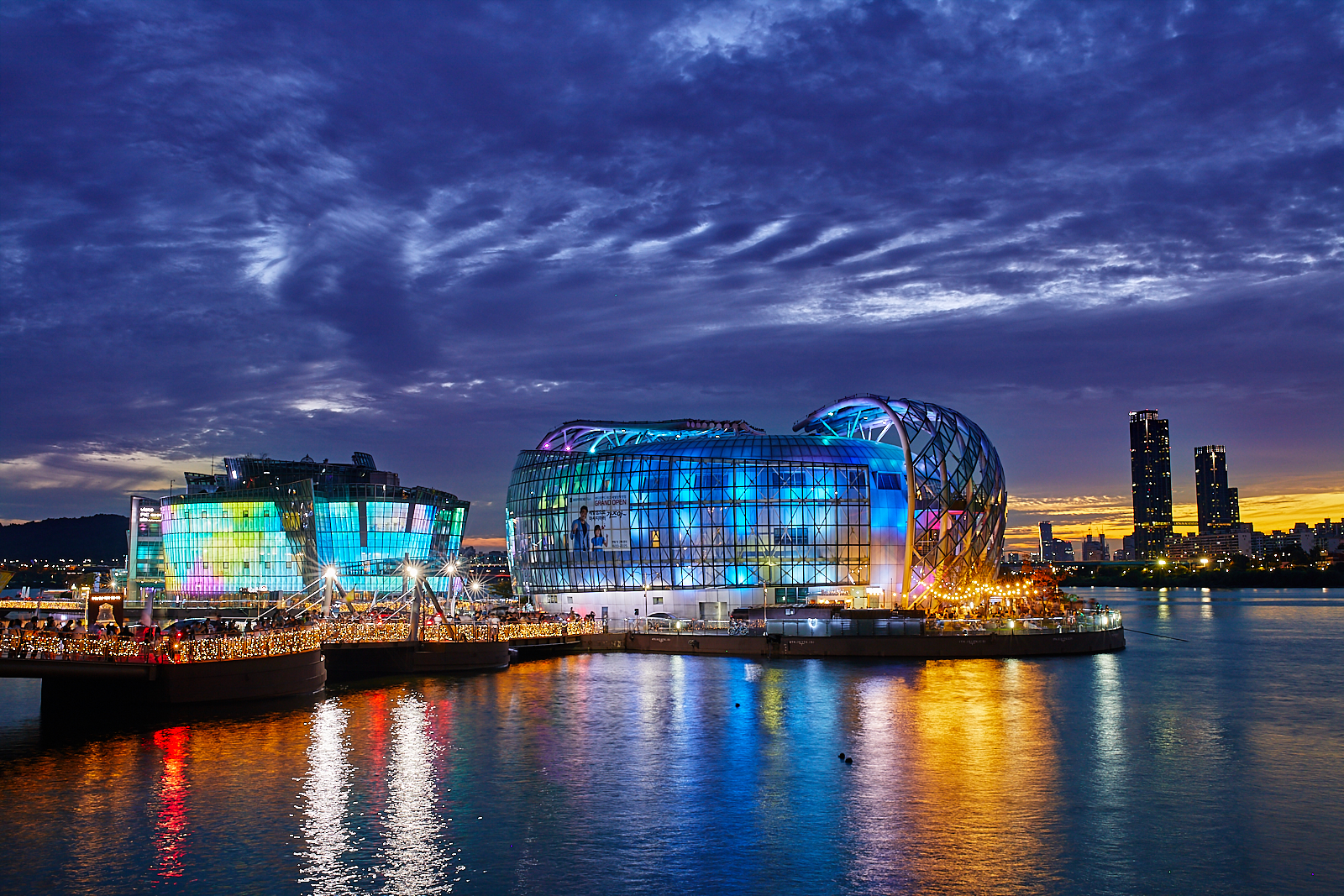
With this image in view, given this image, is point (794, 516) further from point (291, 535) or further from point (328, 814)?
point (328, 814)

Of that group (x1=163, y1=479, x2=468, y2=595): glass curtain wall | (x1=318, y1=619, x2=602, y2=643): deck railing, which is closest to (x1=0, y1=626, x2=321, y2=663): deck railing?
(x1=318, y1=619, x2=602, y2=643): deck railing

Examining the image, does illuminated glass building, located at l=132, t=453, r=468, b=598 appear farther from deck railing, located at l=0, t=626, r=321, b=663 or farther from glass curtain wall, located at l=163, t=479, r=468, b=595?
deck railing, located at l=0, t=626, r=321, b=663

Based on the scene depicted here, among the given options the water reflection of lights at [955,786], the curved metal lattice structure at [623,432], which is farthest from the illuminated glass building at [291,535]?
the water reflection of lights at [955,786]

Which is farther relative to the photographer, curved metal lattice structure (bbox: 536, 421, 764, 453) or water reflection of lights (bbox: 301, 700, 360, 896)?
curved metal lattice structure (bbox: 536, 421, 764, 453)

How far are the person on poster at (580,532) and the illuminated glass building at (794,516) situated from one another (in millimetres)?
211

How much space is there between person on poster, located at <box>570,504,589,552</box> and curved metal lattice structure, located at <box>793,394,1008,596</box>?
1221 inches

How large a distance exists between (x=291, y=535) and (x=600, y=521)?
5449cm

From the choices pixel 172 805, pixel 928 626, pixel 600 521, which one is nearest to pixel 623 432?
pixel 600 521

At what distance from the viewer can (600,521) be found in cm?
12075

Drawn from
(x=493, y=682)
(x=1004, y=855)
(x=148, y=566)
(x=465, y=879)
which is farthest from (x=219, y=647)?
(x=148, y=566)

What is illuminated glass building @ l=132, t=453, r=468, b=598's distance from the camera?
154250mm

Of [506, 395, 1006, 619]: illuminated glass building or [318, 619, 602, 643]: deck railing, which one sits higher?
[506, 395, 1006, 619]: illuminated glass building

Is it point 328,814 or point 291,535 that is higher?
point 291,535

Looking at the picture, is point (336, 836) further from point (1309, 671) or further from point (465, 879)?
point (1309, 671)
